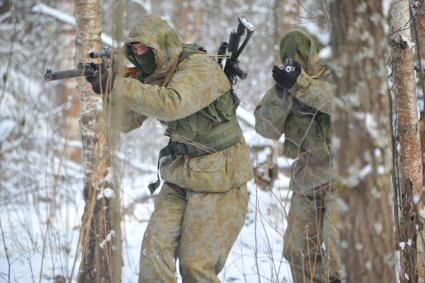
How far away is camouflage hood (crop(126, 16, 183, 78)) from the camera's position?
10.9 feet

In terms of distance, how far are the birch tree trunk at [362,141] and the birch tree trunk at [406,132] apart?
141cm

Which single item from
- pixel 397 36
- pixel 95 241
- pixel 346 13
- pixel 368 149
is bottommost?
pixel 95 241

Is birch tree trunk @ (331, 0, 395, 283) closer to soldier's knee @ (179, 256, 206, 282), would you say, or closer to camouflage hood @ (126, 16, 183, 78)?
soldier's knee @ (179, 256, 206, 282)

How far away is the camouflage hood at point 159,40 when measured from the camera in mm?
3322

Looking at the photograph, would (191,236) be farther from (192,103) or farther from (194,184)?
(192,103)

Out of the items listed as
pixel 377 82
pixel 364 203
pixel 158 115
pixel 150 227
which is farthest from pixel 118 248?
pixel 150 227

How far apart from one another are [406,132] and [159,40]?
1475mm

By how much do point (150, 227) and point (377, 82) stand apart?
1.69m

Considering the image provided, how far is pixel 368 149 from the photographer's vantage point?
203 cm

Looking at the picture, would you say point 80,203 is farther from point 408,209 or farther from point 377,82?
point 377,82

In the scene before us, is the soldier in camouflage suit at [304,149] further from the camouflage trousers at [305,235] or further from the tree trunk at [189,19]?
the tree trunk at [189,19]


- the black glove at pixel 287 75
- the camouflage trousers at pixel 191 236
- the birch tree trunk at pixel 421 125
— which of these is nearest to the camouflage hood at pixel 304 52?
the black glove at pixel 287 75

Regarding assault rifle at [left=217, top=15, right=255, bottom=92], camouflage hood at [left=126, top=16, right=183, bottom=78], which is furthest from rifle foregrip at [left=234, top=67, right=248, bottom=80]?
camouflage hood at [left=126, top=16, right=183, bottom=78]

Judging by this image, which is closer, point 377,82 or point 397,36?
point 377,82
